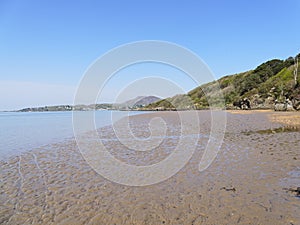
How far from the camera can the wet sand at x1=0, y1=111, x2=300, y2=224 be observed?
198 inches

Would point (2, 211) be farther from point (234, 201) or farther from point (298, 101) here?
point (298, 101)

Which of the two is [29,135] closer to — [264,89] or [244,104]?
[244,104]

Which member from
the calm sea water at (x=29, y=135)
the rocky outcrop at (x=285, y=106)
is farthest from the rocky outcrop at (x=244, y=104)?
the calm sea water at (x=29, y=135)

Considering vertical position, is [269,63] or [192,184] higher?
[269,63]

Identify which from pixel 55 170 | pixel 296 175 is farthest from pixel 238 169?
pixel 55 170

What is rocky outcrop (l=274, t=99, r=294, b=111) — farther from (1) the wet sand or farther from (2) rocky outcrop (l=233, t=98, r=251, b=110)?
(1) the wet sand

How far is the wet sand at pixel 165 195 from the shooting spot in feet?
16.5

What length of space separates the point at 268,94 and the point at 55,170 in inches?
2676

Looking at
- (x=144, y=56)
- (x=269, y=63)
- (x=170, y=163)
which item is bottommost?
(x=170, y=163)

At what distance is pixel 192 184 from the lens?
7.07 meters

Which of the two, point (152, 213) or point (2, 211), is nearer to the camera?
point (152, 213)

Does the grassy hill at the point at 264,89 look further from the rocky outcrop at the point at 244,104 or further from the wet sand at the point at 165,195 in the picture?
the wet sand at the point at 165,195

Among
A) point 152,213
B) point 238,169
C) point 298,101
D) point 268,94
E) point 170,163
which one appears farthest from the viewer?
point 268,94

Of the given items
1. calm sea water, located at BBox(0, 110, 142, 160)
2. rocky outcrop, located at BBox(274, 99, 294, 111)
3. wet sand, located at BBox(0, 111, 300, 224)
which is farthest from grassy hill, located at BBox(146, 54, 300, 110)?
wet sand, located at BBox(0, 111, 300, 224)
